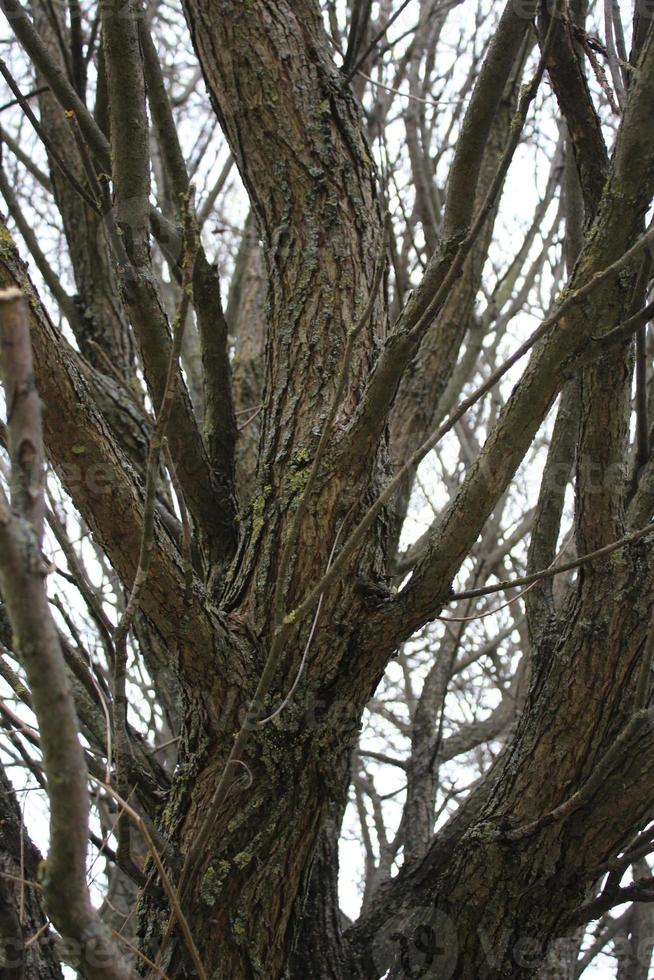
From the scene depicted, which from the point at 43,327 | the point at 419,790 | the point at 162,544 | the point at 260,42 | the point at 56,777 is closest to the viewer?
the point at 56,777

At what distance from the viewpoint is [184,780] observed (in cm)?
182

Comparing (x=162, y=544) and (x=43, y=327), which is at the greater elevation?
(x=43, y=327)

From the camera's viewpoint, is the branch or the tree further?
the tree

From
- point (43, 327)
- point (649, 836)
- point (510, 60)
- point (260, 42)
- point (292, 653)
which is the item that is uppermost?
point (260, 42)

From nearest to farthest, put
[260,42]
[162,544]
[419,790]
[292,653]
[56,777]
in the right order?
[56,777], [162,544], [292,653], [260,42], [419,790]

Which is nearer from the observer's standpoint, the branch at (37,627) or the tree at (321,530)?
the branch at (37,627)

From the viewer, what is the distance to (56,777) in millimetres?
974

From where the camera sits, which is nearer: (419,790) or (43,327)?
(43,327)

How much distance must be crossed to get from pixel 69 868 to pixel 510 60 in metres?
1.61

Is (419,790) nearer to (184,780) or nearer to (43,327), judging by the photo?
(184,780)

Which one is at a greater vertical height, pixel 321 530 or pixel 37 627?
pixel 321 530

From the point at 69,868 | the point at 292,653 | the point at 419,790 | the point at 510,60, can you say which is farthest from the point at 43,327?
→ the point at 419,790

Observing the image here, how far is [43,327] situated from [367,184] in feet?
3.67

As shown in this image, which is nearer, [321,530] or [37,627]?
[37,627]
